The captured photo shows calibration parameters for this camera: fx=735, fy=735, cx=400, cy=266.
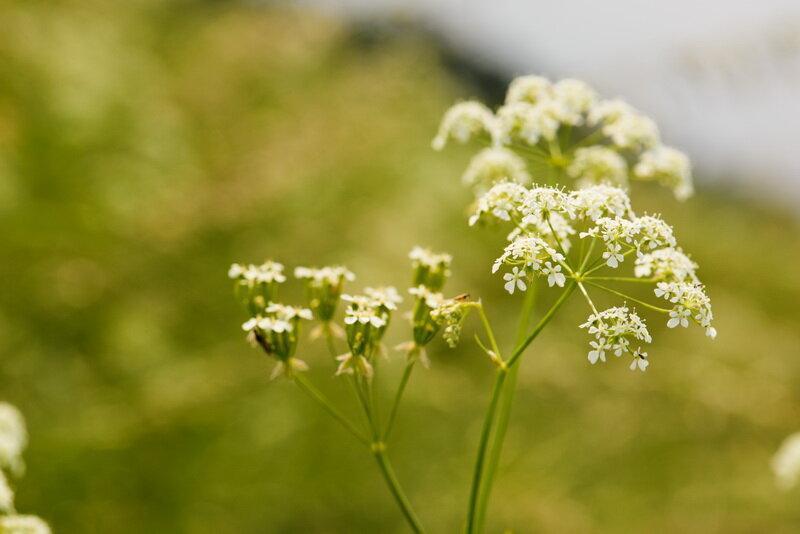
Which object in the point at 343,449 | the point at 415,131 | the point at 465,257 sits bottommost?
the point at 343,449

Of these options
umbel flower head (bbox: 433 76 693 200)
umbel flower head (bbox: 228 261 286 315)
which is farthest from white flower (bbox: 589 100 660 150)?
umbel flower head (bbox: 228 261 286 315)

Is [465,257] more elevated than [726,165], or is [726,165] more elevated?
[726,165]

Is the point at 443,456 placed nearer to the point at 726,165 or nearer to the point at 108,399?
the point at 108,399

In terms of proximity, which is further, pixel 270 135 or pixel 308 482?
pixel 270 135

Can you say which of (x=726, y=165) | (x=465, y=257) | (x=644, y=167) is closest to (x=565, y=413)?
(x=465, y=257)

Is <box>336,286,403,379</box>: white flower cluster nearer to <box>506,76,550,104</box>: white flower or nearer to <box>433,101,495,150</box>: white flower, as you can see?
<box>433,101,495,150</box>: white flower

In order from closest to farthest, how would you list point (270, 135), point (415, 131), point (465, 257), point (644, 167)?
point (644, 167) < point (465, 257) < point (270, 135) < point (415, 131)

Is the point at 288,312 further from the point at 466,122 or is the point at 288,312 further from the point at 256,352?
the point at 256,352
